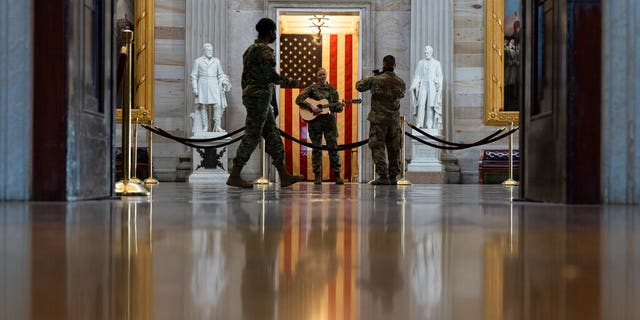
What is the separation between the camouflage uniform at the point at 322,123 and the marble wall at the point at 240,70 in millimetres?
4398

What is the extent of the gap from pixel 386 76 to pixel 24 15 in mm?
7272

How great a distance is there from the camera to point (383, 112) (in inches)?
502

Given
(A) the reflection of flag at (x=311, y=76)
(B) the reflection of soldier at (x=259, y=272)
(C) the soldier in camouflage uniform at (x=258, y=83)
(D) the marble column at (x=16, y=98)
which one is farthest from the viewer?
(A) the reflection of flag at (x=311, y=76)

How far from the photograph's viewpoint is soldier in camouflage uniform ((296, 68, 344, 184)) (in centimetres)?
1357

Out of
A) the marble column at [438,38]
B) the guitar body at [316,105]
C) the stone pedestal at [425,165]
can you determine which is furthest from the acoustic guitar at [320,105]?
the marble column at [438,38]

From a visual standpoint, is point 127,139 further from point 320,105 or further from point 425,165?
point 425,165

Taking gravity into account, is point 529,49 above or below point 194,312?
above

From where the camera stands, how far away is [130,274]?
164 centimetres

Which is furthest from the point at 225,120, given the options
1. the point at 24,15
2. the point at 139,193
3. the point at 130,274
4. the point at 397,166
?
the point at 130,274

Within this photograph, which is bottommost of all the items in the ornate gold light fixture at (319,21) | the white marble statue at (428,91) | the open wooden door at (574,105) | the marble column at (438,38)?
the open wooden door at (574,105)

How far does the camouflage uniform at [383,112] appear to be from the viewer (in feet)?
41.4

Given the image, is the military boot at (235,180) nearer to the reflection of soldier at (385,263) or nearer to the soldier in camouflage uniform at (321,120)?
the soldier in camouflage uniform at (321,120)

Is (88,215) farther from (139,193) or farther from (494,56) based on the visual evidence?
(494,56)

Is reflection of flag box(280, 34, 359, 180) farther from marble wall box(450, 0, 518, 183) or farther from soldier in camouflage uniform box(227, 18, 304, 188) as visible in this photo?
soldier in camouflage uniform box(227, 18, 304, 188)
